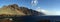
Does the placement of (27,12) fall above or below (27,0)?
below

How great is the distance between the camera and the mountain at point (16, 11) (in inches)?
86.7

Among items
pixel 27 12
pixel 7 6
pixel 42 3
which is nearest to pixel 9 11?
pixel 7 6

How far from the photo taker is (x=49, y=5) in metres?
2.29

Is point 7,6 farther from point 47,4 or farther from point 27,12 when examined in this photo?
point 47,4

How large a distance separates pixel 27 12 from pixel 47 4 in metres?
0.32

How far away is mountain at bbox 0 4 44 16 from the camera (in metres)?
2.20

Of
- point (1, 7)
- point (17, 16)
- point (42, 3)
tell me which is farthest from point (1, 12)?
point (42, 3)

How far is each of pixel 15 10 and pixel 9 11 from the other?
3.6 inches

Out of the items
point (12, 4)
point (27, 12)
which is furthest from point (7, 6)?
point (27, 12)

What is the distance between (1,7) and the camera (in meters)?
2.22

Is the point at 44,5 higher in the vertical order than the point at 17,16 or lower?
higher

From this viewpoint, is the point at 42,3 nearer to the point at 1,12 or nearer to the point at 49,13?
the point at 49,13

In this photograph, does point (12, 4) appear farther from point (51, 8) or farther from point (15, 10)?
point (51, 8)

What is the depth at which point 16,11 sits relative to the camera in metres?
2.22
